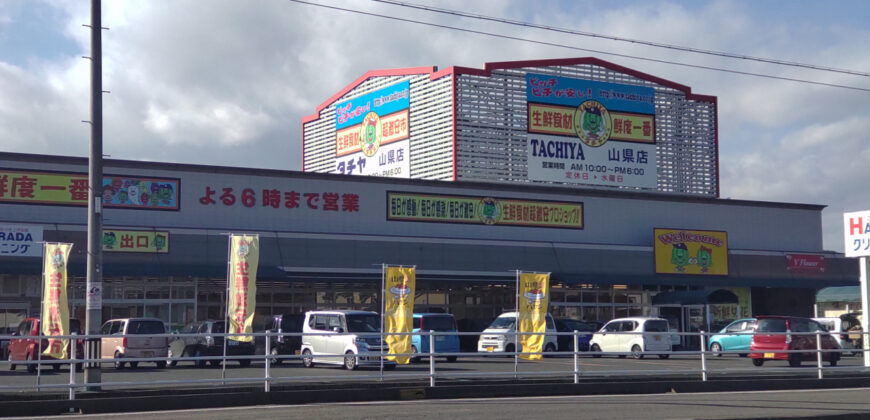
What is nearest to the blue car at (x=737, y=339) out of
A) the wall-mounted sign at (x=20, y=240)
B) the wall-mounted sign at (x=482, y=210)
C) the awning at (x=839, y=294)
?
the wall-mounted sign at (x=482, y=210)

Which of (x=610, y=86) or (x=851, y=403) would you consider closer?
(x=851, y=403)

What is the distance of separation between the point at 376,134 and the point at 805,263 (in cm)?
2394

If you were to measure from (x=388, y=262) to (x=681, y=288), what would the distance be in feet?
54.1

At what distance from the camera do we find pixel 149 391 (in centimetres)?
1738

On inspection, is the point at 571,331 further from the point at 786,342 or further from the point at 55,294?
the point at 55,294

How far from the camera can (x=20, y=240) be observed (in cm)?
3428

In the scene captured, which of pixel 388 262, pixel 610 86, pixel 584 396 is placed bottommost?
pixel 584 396

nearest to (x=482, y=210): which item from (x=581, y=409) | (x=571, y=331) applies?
(x=571, y=331)

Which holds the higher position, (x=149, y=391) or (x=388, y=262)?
(x=388, y=262)

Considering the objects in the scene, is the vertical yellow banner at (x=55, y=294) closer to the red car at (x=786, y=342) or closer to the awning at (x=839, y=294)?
the red car at (x=786, y=342)

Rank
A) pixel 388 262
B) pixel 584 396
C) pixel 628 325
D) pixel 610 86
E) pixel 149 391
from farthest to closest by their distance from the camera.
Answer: pixel 610 86
pixel 388 262
pixel 628 325
pixel 584 396
pixel 149 391

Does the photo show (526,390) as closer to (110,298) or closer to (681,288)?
(110,298)

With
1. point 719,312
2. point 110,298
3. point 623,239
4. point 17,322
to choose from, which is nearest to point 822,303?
point 719,312

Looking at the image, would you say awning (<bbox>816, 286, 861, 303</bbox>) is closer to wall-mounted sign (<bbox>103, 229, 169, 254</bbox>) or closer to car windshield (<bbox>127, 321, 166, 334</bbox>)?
wall-mounted sign (<bbox>103, 229, 169, 254</bbox>)
